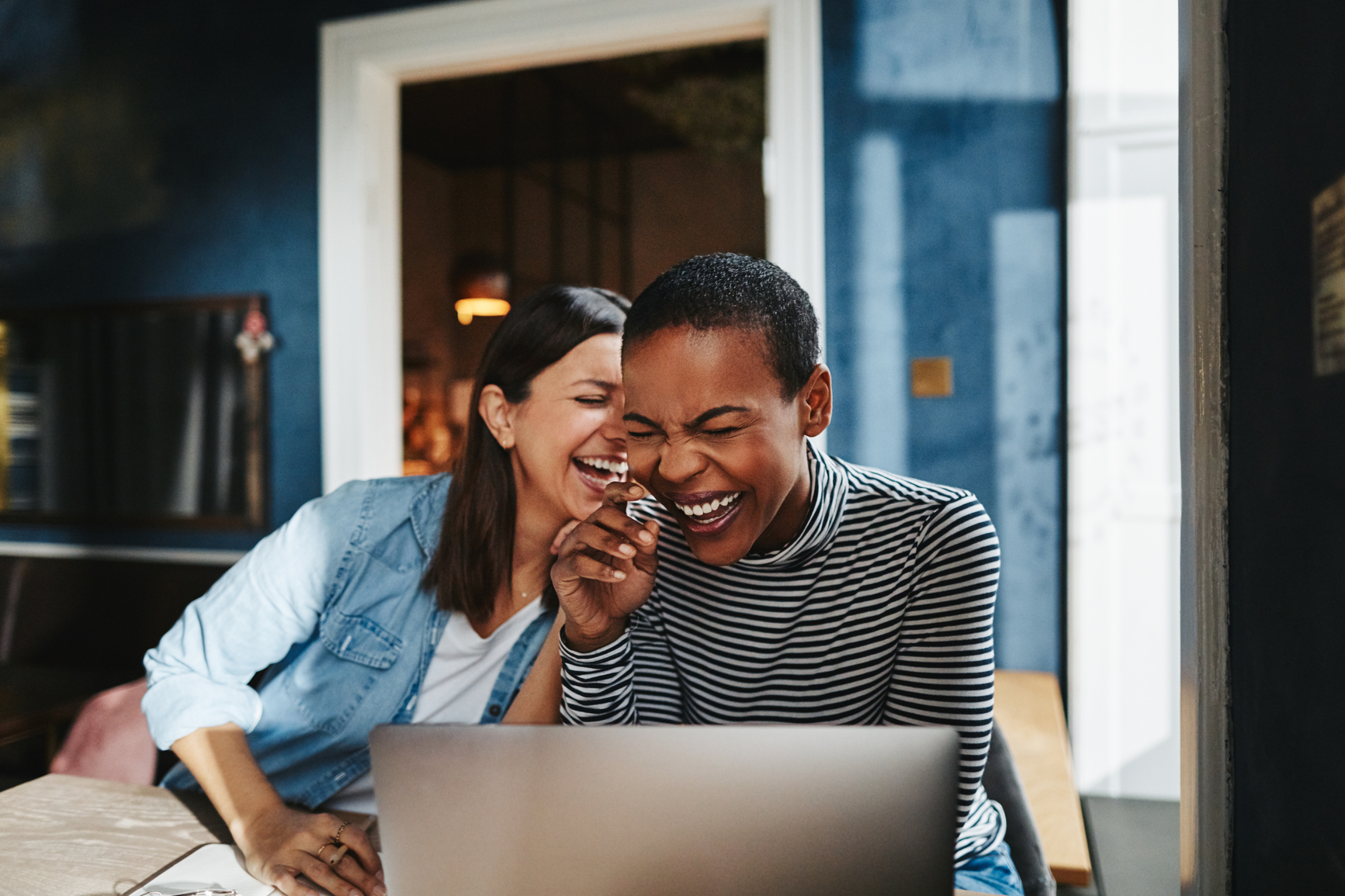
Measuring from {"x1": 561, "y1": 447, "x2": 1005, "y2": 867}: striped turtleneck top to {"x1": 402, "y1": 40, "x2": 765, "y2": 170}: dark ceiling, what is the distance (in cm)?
291

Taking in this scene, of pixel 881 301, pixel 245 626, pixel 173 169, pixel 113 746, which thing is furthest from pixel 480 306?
pixel 245 626

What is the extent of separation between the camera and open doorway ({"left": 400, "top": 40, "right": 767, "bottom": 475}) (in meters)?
5.56

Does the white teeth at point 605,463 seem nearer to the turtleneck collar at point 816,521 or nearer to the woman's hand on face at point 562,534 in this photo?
the woman's hand on face at point 562,534

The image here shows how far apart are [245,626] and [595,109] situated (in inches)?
199

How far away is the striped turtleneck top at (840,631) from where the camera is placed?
1043 millimetres

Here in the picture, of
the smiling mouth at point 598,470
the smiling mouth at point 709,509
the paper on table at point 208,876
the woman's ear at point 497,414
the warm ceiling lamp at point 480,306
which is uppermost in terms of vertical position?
the warm ceiling lamp at point 480,306

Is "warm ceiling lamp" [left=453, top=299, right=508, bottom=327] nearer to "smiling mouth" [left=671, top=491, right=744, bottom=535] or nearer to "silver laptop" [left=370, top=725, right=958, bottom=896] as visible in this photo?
"smiling mouth" [left=671, top=491, right=744, bottom=535]

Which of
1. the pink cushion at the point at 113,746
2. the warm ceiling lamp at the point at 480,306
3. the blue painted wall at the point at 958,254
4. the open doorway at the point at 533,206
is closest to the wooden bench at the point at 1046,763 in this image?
the blue painted wall at the point at 958,254

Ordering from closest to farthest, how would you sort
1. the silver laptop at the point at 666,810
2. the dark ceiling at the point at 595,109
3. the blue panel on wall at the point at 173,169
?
the silver laptop at the point at 666,810, the blue panel on wall at the point at 173,169, the dark ceiling at the point at 595,109

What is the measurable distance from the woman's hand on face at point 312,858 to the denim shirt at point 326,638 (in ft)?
1.12

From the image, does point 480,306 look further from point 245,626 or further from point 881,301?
point 245,626

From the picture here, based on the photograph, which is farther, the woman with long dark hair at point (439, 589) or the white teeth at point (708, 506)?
the woman with long dark hair at point (439, 589)

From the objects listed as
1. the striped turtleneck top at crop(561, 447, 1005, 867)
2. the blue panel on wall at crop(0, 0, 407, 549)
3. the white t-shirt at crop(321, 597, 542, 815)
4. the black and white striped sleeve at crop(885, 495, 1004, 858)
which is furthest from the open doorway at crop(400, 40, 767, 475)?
the black and white striped sleeve at crop(885, 495, 1004, 858)

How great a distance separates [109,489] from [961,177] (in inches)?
126
